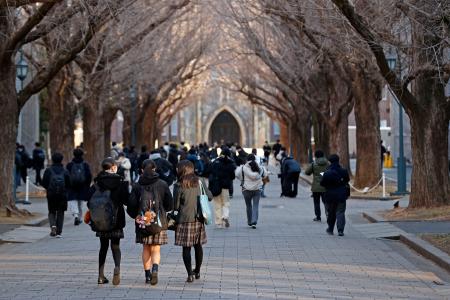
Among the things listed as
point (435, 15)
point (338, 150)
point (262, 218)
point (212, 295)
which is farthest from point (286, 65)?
point (212, 295)

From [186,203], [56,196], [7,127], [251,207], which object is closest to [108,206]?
[186,203]

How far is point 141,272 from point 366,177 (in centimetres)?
2043

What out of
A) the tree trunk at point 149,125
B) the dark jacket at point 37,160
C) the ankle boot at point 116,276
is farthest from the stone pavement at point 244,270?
the tree trunk at point 149,125

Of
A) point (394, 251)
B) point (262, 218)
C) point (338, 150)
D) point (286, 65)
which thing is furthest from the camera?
point (286, 65)

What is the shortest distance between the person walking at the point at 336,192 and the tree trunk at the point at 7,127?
7.84 meters

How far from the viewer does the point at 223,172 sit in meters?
21.4

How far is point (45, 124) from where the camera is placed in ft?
248

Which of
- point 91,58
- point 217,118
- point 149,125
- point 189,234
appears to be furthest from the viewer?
point 217,118

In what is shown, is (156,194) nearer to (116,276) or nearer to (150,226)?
(150,226)

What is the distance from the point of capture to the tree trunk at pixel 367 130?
32.3m

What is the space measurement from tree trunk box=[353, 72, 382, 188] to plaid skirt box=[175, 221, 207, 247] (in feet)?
65.5

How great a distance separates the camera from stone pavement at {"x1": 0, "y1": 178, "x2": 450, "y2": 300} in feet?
39.0

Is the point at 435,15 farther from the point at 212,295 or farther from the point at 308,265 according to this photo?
the point at 212,295

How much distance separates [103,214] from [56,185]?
805cm
